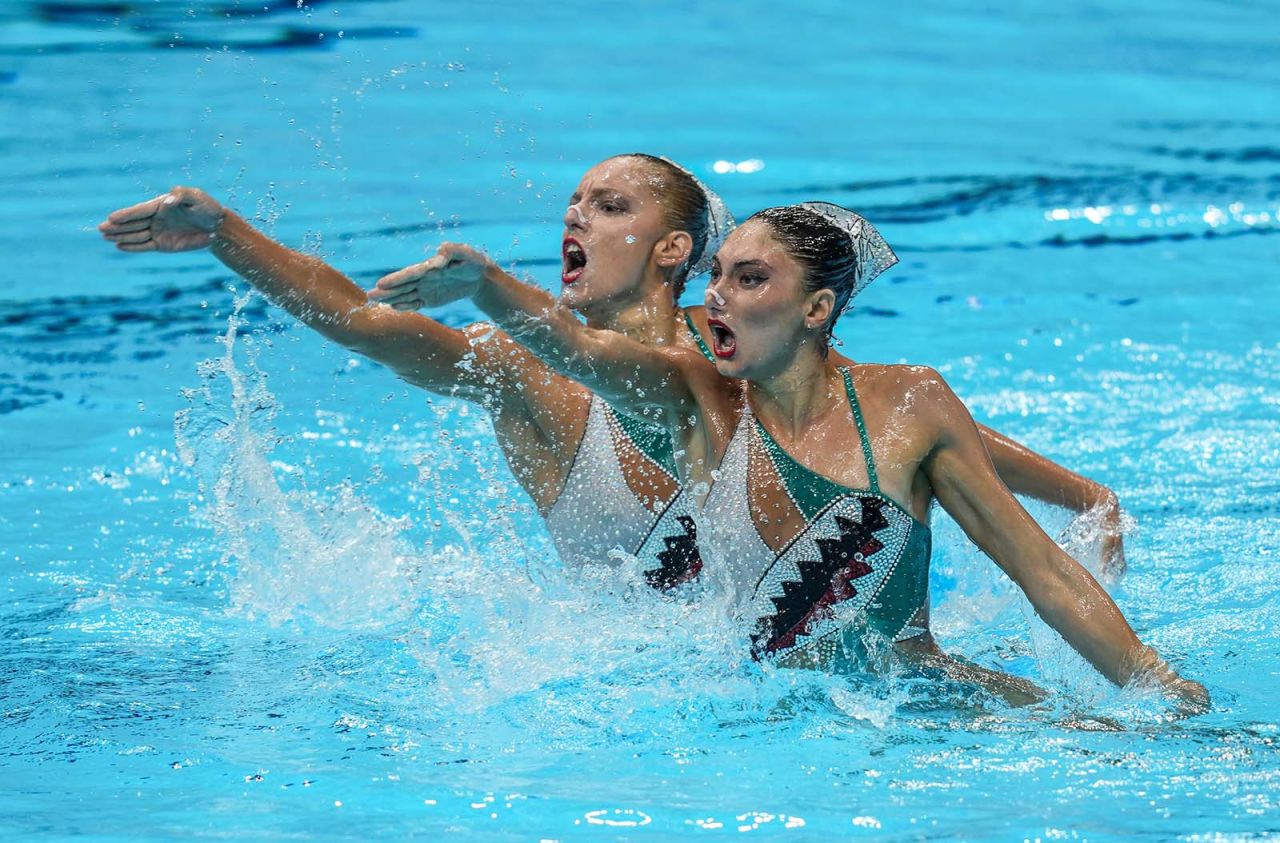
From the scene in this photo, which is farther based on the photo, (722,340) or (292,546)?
(292,546)

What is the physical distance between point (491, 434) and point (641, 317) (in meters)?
2.00

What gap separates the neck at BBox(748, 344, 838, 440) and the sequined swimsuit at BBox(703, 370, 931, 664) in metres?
0.04

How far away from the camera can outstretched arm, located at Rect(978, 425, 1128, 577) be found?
13.7ft

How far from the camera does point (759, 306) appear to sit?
3443mm

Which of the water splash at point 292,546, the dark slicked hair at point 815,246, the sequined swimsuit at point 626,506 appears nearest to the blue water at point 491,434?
the water splash at point 292,546

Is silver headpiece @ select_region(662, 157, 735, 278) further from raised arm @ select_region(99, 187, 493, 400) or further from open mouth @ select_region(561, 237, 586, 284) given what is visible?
raised arm @ select_region(99, 187, 493, 400)

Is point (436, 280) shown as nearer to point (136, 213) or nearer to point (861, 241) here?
point (136, 213)

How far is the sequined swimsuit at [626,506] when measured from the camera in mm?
3979

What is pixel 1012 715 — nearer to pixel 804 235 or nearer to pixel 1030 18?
pixel 804 235

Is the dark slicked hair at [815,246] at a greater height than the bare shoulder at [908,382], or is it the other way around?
→ the dark slicked hair at [815,246]

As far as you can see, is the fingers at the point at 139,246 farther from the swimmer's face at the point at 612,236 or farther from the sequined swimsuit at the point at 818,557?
the sequined swimsuit at the point at 818,557

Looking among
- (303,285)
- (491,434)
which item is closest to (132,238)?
(303,285)

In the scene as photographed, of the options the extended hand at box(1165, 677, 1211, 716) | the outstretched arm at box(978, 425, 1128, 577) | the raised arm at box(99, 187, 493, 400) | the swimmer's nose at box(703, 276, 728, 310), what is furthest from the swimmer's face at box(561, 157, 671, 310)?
the extended hand at box(1165, 677, 1211, 716)

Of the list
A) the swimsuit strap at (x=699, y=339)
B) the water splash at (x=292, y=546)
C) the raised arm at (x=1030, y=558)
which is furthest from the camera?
the water splash at (x=292, y=546)
